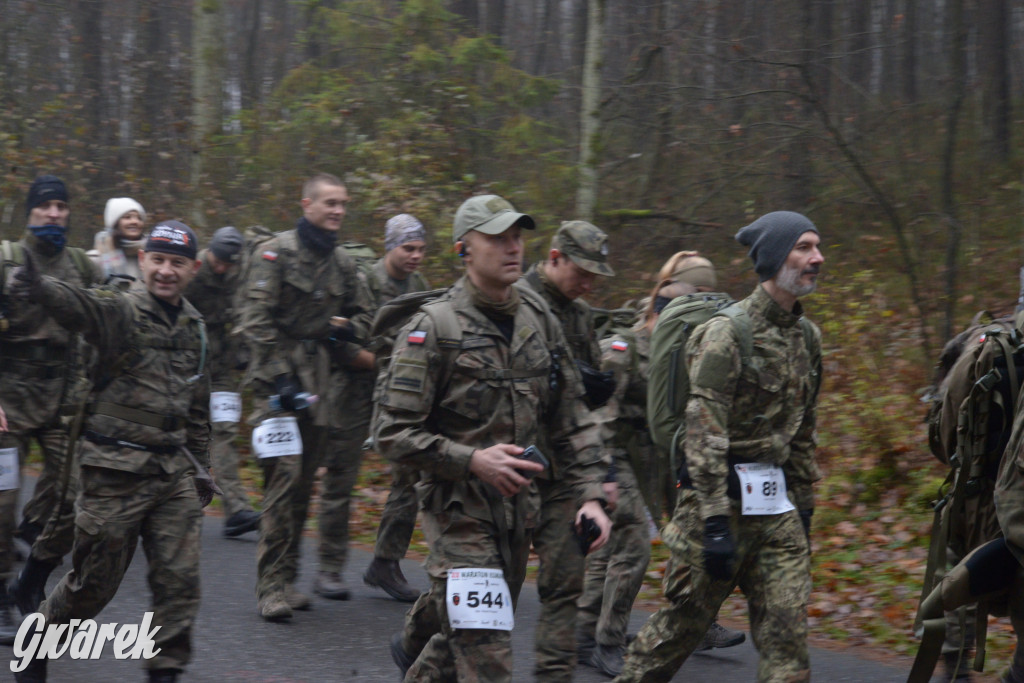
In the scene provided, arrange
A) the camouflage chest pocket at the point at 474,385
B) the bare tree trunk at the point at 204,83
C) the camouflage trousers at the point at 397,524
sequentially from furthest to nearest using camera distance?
1. the bare tree trunk at the point at 204,83
2. the camouflage trousers at the point at 397,524
3. the camouflage chest pocket at the point at 474,385

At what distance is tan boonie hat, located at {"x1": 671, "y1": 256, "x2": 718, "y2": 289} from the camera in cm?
673

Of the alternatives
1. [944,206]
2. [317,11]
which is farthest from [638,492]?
[317,11]

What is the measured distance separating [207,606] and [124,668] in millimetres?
1362

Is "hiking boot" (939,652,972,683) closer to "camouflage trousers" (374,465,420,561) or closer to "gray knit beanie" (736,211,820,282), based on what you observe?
"gray knit beanie" (736,211,820,282)

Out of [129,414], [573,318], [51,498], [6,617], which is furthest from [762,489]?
[51,498]

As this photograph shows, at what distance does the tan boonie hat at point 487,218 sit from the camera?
15.1 ft

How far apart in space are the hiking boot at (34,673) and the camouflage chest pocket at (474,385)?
7.96ft

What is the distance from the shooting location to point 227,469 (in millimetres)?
9680

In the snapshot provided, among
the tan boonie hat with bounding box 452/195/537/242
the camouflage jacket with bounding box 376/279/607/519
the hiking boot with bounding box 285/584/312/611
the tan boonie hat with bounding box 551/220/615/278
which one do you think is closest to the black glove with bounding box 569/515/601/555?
the camouflage jacket with bounding box 376/279/607/519

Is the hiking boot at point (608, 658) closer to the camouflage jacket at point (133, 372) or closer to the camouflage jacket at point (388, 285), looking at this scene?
the camouflage jacket at point (133, 372)

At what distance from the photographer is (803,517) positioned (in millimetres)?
5238

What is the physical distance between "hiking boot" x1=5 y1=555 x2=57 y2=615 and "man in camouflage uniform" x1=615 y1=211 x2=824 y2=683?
3486mm

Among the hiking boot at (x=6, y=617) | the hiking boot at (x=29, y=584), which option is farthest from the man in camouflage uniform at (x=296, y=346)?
the hiking boot at (x=6, y=617)

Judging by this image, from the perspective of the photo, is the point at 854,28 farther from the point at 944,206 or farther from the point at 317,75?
the point at 317,75
